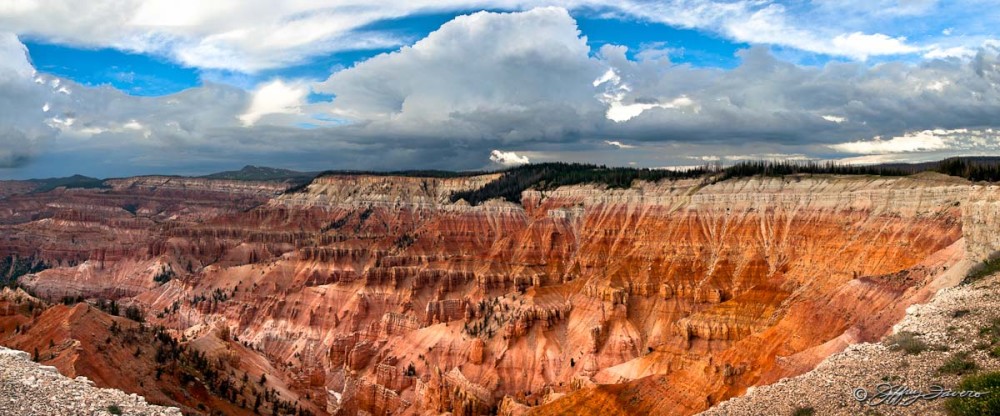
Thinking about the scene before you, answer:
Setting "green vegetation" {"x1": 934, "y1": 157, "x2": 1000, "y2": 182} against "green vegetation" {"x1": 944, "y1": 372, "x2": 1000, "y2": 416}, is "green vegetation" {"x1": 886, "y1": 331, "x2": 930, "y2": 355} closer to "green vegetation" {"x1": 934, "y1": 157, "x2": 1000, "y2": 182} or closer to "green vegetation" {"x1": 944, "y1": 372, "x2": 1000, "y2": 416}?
"green vegetation" {"x1": 944, "y1": 372, "x2": 1000, "y2": 416}

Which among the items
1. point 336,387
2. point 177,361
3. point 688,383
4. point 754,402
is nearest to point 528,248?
point 336,387

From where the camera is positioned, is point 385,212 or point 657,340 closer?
point 657,340

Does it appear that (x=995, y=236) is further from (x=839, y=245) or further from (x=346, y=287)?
(x=346, y=287)

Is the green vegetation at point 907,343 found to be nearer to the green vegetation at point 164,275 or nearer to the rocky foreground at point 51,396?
the rocky foreground at point 51,396

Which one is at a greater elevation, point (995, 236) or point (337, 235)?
point (995, 236)

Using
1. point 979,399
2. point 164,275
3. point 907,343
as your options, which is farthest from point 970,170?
point 164,275

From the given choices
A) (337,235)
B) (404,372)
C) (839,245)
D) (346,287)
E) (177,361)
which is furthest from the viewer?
(337,235)

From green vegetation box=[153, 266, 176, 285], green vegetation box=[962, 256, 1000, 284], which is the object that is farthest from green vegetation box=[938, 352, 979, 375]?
green vegetation box=[153, 266, 176, 285]
